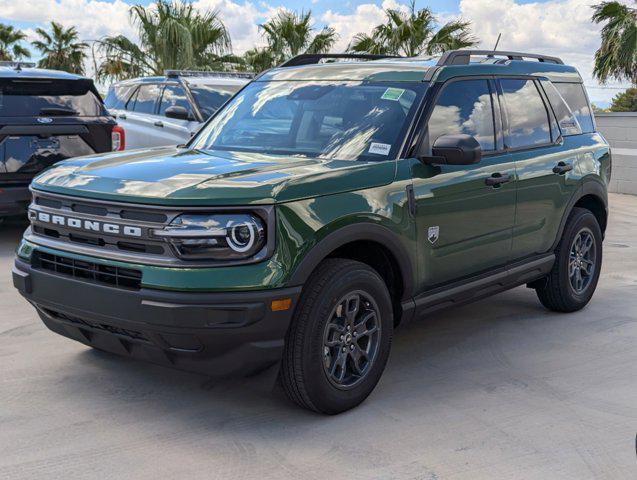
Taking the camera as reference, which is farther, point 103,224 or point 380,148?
point 380,148

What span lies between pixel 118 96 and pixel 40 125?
4.22 metres

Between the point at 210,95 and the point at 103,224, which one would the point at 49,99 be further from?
the point at 103,224

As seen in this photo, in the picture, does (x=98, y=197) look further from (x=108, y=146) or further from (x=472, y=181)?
(x=108, y=146)

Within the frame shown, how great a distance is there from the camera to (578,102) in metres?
6.71

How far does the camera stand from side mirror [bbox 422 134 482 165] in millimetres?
4750

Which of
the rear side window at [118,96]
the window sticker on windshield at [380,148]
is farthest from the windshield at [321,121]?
the rear side window at [118,96]

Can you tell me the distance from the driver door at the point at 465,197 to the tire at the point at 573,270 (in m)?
0.87

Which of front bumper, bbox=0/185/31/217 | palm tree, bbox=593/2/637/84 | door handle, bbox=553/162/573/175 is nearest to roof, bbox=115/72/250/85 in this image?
front bumper, bbox=0/185/31/217

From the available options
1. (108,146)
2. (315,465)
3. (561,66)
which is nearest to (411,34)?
(108,146)

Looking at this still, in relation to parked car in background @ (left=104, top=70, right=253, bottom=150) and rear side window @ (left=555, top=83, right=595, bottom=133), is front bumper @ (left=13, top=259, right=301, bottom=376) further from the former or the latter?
parked car in background @ (left=104, top=70, right=253, bottom=150)

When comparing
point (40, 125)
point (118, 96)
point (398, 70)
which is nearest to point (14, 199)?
point (40, 125)

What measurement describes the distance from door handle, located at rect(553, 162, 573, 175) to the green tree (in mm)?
26061

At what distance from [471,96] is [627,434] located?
2.27m

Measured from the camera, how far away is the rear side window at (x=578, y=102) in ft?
21.5
